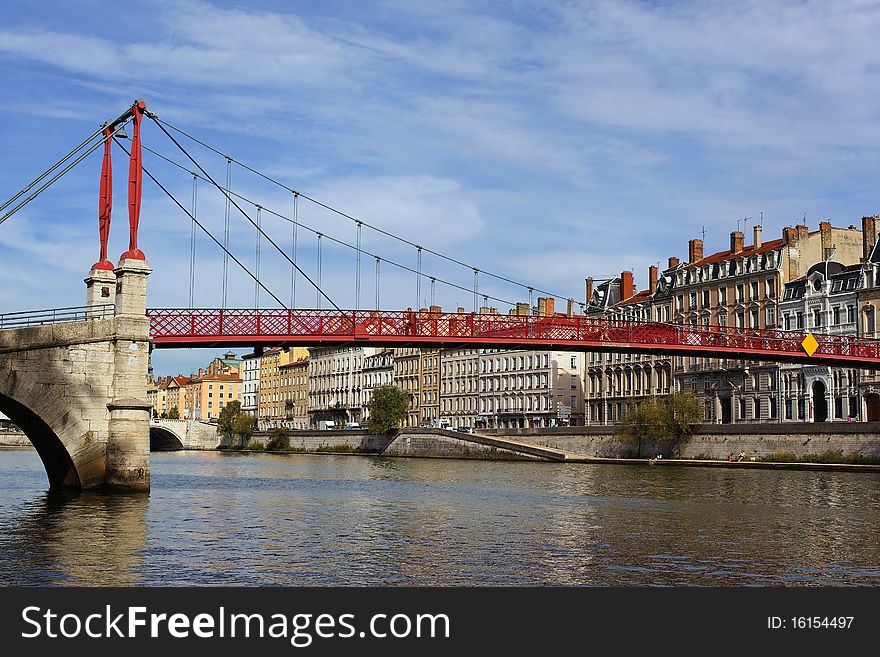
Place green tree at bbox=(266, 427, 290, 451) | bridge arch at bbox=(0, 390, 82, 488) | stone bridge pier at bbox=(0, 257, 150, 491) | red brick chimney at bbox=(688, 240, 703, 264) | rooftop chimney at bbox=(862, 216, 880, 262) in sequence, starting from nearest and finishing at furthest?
stone bridge pier at bbox=(0, 257, 150, 491), bridge arch at bbox=(0, 390, 82, 488), rooftop chimney at bbox=(862, 216, 880, 262), red brick chimney at bbox=(688, 240, 703, 264), green tree at bbox=(266, 427, 290, 451)

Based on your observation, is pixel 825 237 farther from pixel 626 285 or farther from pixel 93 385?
pixel 93 385

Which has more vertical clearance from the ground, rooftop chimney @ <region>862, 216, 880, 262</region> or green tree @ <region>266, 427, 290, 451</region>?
rooftop chimney @ <region>862, 216, 880, 262</region>

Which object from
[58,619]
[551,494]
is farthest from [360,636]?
[551,494]

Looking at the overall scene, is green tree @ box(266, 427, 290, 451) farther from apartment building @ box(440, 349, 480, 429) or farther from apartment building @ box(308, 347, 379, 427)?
apartment building @ box(440, 349, 480, 429)

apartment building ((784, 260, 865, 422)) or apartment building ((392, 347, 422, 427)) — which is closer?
apartment building ((784, 260, 865, 422))

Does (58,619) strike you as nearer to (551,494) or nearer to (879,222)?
(551,494)

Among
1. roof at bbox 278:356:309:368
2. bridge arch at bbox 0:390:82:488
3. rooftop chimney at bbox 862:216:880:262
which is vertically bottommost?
bridge arch at bbox 0:390:82:488

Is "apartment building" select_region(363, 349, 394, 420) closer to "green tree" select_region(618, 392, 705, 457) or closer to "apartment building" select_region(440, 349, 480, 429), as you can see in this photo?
"apartment building" select_region(440, 349, 480, 429)

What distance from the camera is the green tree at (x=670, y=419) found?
3132 inches

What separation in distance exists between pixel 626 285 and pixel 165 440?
70839 mm

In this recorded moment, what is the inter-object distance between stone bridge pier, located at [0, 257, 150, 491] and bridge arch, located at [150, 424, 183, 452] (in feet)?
371

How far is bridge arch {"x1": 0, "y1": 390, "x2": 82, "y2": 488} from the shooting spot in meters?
34.0

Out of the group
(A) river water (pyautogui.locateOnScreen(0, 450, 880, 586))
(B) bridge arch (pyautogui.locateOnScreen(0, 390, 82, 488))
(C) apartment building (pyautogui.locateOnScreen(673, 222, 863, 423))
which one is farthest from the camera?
(C) apartment building (pyautogui.locateOnScreen(673, 222, 863, 423))

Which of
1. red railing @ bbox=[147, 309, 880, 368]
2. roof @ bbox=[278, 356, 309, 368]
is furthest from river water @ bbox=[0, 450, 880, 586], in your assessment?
roof @ bbox=[278, 356, 309, 368]
